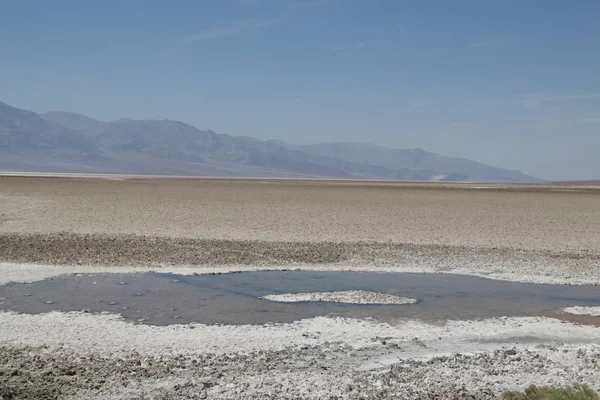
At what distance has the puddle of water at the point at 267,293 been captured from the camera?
10.5 meters

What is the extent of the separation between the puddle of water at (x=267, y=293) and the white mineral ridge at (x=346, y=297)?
0.95 feet

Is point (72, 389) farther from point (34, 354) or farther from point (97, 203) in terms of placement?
point (97, 203)

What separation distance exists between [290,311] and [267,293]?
1.60 metres

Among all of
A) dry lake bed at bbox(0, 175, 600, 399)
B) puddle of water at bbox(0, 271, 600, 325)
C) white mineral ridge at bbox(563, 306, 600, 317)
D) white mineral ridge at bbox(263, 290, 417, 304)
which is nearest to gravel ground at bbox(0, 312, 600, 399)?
dry lake bed at bbox(0, 175, 600, 399)

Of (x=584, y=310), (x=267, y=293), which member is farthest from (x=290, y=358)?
(x=584, y=310)

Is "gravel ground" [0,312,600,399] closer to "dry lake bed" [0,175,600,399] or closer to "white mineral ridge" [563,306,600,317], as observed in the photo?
"dry lake bed" [0,175,600,399]

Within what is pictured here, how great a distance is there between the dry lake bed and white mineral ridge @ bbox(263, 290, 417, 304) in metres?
0.04

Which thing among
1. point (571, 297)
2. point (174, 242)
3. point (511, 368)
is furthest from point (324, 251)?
point (511, 368)

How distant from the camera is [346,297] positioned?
1191cm

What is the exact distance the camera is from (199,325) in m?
9.62

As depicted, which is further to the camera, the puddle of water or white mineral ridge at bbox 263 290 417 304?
white mineral ridge at bbox 263 290 417 304

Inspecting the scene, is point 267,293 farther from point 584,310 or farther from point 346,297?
point 584,310

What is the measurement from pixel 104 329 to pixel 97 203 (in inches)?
978

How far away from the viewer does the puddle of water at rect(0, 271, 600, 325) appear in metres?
10.5
